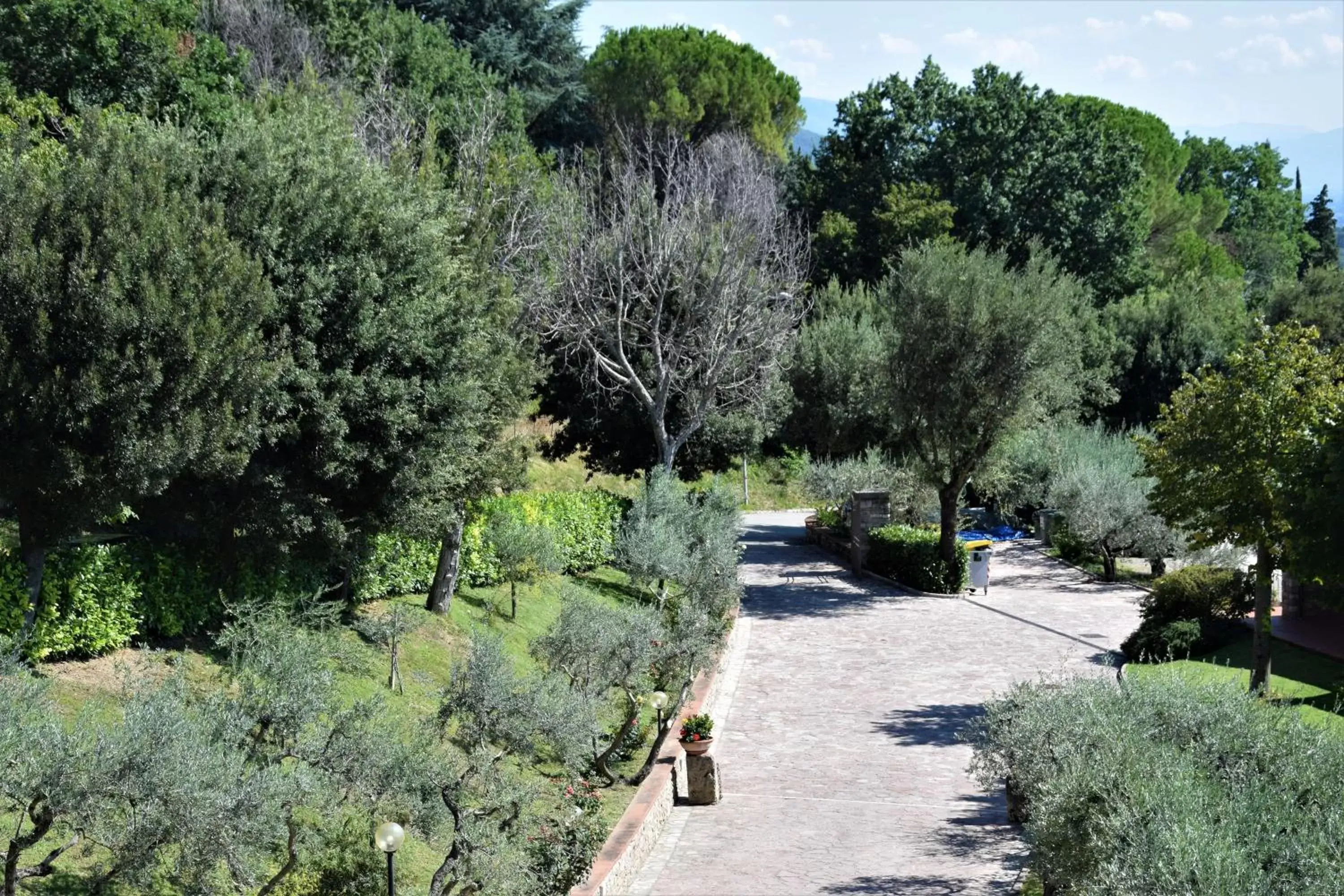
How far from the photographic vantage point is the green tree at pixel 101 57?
27.1m

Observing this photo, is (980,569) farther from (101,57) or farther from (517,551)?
(101,57)

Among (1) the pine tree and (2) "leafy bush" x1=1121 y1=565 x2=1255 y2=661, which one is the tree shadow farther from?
(1) the pine tree

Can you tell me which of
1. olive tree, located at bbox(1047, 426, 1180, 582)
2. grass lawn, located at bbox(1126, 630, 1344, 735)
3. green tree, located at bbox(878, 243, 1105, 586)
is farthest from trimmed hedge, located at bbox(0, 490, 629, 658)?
olive tree, located at bbox(1047, 426, 1180, 582)

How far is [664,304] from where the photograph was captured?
29.4m

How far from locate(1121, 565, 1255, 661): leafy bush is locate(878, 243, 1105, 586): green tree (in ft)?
23.4

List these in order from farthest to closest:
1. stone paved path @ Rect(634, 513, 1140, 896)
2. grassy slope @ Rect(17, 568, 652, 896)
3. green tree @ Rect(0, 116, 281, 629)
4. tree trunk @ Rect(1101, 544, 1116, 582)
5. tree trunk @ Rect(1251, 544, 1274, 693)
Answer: tree trunk @ Rect(1101, 544, 1116, 582), tree trunk @ Rect(1251, 544, 1274, 693), stone paved path @ Rect(634, 513, 1140, 896), green tree @ Rect(0, 116, 281, 629), grassy slope @ Rect(17, 568, 652, 896)

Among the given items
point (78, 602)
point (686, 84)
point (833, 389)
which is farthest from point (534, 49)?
point (78, 602)

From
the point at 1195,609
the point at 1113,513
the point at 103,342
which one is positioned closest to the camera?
the point at 103,342

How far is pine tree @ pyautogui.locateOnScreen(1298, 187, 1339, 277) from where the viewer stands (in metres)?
92.5

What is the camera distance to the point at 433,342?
15.9 m

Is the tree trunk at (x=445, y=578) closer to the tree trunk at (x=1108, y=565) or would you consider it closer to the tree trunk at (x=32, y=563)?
the tree trunk at (x=32, y=563)

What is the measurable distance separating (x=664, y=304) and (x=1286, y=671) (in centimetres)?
1513

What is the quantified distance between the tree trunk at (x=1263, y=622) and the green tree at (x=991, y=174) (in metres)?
30.6

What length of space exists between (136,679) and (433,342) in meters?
6.44
